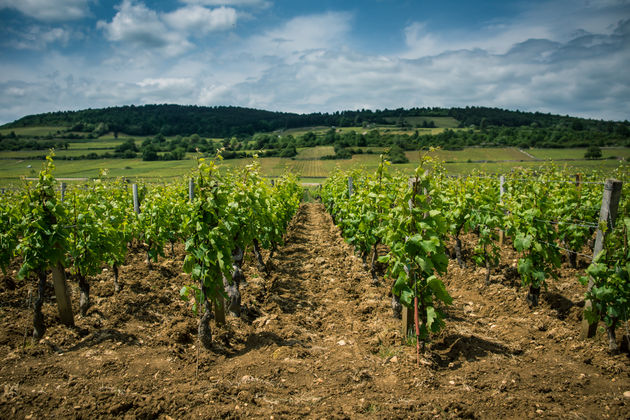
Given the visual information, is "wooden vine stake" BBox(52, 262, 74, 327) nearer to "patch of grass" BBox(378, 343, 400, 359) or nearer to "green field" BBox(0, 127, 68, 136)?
"patch of grass" BBox(378, 343, 400, 359)

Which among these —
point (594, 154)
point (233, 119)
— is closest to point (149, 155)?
point (233, 119)

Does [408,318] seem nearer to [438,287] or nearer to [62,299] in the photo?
[438,287]

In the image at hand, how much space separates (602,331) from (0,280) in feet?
34.7

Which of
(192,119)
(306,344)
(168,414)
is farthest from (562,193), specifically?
(192,119)

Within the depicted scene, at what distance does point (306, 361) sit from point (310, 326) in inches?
48.3

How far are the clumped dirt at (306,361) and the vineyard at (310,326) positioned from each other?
0.02m

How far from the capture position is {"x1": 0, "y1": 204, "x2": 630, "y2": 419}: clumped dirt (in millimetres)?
3260

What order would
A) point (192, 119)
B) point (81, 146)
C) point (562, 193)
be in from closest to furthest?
point (562, 193), point (81, 146), point (192, 119)

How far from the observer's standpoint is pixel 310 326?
5.44 meters

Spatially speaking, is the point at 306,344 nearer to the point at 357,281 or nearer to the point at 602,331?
the point at 357,281

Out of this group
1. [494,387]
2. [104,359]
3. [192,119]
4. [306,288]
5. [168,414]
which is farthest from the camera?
[192,119]

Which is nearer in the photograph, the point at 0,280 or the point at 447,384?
the point at 447,384

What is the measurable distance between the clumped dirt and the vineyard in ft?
0.08

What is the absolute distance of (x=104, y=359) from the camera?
4.10 metres
